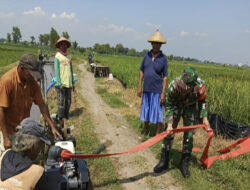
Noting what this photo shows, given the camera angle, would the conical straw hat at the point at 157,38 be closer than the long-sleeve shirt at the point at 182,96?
No

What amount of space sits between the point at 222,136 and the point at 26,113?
4198mm

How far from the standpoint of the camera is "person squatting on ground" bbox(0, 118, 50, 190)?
4.75 feet

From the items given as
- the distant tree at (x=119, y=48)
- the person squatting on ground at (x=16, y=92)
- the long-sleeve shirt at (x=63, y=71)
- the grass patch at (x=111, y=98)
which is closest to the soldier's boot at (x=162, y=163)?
the person squatting on ground at (x=16, y=92)

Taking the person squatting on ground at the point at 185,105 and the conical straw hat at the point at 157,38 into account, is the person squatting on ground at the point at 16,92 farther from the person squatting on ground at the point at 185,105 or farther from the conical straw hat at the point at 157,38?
the conical straw hat at the point at 157,38

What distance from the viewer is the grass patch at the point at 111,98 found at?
7668 millimetres

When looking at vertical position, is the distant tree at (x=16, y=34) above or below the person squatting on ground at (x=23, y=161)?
above

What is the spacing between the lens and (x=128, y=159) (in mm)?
3832

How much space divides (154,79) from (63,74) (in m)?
2.11

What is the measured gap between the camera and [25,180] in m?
1.47

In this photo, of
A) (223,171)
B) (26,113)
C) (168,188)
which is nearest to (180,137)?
(223,171)

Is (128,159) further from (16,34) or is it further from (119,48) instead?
(119,48)

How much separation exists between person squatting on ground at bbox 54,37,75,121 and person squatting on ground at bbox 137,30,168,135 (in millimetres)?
1753

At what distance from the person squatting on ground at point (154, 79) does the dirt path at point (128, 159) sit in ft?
2.57

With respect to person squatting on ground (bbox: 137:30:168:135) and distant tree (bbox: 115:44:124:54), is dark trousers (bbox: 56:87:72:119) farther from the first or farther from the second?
distant tree (bbox: 115:44:124:54)
